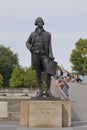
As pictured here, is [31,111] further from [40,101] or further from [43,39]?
[43,39]

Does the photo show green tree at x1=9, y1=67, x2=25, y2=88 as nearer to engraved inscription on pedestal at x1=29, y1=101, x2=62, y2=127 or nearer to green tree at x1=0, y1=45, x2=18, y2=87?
green tree at x1=0, y1=45, x2=18, y2=87

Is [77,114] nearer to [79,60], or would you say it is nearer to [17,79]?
[79,60]

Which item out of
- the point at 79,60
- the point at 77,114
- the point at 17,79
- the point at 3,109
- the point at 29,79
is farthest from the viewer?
the point at 29,79

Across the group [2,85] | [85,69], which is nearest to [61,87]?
[85,69]

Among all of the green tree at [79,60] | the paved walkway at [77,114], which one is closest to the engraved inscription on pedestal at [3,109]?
the paved walkway at [77,114]

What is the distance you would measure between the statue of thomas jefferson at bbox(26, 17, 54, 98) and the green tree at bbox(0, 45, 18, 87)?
10768 centimetres

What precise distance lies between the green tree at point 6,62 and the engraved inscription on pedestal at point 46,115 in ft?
355

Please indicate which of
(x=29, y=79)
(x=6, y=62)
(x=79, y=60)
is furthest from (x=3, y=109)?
(x=6, y=62)

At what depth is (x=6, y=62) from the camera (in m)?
128

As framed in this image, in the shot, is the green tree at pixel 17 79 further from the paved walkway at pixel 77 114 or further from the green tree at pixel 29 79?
the paved walkway at pixel 77 114

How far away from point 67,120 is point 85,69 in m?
70.2

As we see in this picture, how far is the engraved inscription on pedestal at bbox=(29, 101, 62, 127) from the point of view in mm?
16266

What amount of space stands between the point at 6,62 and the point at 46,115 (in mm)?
111570

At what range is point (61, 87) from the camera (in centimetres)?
2673
